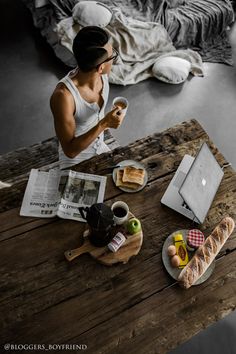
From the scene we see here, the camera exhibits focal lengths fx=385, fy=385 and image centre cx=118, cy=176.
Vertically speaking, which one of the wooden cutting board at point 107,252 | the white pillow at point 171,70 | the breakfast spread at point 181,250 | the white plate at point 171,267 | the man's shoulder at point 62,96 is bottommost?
the white pillow at point 171,70

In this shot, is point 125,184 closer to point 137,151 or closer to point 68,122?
point 137,151

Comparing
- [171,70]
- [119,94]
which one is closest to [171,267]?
[119,94]

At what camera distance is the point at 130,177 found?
6.81 ft

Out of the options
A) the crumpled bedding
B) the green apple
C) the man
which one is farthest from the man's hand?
the crumpled bedding

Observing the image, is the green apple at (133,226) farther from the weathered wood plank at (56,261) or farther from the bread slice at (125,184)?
the bread slice at (125,184)

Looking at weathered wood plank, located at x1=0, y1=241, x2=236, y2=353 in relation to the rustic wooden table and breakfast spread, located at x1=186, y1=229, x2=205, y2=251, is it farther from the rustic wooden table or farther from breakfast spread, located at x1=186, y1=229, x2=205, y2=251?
breakfast spread, located at x1=186, y1=229, x2=205, y2=251

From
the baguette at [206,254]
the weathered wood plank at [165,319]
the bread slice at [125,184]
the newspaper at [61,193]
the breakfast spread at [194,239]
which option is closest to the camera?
the weathered wood plank at [165,319]

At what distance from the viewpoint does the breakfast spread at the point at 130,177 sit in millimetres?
2064

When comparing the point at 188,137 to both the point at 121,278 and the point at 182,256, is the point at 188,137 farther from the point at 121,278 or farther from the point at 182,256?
the point at 121,278

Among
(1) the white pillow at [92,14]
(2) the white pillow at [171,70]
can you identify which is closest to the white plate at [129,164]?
(2) the white pillow at [171,70]

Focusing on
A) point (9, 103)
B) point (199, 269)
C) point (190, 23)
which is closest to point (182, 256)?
point (199, 269)

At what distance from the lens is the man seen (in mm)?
1948

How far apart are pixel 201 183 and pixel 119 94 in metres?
2.02

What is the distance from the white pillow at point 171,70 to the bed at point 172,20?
0.12 metres
